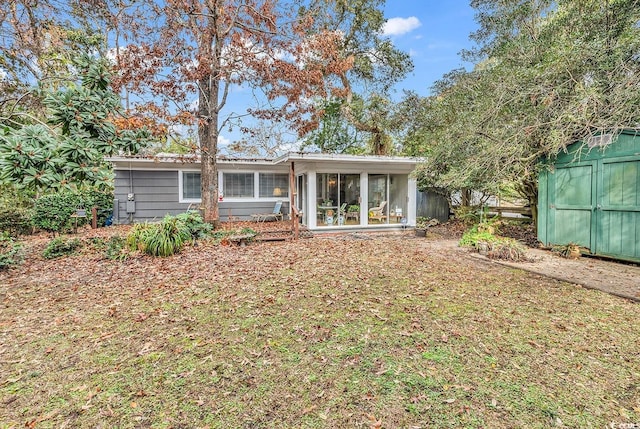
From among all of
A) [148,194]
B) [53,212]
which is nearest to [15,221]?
[53,212]

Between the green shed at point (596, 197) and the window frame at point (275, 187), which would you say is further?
the window frame at point (275, 187)

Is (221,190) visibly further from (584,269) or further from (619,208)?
(619,208)

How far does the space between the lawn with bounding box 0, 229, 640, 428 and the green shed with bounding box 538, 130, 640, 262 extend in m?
2.43

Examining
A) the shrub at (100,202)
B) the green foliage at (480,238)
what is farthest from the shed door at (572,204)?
the shrub at (100,202)

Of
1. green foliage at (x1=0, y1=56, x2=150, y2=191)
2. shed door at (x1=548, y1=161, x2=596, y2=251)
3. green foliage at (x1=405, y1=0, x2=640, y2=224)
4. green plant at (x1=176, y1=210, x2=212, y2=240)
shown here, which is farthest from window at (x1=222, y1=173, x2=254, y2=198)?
shed door at (x1=548, y1=161, x2=596, y2=251)

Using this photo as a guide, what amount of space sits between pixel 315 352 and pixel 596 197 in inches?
270

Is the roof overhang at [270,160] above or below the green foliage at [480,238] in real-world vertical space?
above

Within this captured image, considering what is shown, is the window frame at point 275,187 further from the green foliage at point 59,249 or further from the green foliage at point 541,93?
the green foliage at point 59,249

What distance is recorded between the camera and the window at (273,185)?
13.0 meters

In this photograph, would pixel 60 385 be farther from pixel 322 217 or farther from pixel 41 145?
pixel 322 217

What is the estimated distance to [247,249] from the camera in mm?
7715

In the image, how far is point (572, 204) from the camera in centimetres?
690

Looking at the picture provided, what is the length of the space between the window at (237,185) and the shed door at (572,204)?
9941 millimetres

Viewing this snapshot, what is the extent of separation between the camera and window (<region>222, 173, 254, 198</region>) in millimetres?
12500
